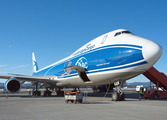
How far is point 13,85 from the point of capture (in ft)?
61.0

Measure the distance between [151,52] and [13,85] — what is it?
46.4 feet

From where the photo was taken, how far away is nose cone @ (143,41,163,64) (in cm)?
1165

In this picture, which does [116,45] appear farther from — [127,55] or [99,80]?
[99,80]

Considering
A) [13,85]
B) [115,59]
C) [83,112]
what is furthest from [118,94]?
[13,85]

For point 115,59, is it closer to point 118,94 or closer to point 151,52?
point 151,52

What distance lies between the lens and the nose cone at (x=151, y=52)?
38.2 feet

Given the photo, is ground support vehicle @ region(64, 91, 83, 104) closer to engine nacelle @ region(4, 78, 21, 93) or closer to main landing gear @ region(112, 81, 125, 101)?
main landing gear @ region(112, 81, 125, 101)

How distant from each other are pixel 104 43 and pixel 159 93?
8.43m

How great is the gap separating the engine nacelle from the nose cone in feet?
42.5

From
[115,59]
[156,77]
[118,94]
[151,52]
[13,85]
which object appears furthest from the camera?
[13,85]

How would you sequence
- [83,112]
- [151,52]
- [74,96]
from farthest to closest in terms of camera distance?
[74,96] < [151,52] < [83,112]

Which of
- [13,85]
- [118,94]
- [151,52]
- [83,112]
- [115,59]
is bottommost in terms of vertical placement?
[83,112]

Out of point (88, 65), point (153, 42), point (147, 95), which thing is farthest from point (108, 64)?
point (147, 95)

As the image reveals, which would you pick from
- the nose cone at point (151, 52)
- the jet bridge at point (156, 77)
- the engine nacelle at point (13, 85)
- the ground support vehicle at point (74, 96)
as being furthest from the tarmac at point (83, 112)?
the engine nacelle at point (13, 85)
